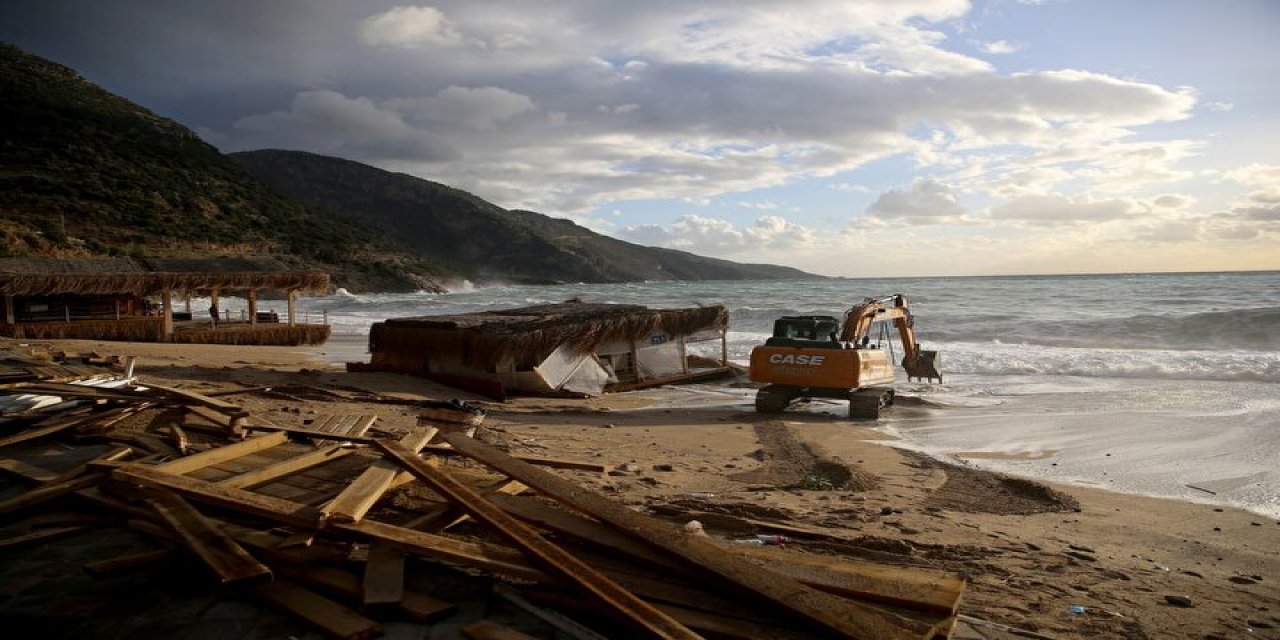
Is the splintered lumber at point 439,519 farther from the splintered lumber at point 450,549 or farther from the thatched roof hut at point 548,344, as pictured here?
the thatched roof hut at point 548,344

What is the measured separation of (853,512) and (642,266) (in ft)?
463

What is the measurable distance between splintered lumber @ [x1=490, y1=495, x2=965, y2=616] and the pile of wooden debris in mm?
10

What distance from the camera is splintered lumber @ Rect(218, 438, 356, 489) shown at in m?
5.13

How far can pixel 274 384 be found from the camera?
1274 centimetres

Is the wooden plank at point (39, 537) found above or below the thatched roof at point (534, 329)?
below

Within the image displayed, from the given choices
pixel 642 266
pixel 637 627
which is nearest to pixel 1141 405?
pixel 637 627

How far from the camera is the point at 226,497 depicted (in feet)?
15.5

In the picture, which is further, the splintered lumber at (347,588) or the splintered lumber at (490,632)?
the splintered lumber at (347,588)

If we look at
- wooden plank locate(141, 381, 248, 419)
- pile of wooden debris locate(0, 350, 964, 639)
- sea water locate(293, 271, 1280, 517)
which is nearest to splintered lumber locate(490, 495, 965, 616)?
pile of wooden debris locate(0, 350, 964, 639)

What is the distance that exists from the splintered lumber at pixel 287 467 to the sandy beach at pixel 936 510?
2184 millimetres

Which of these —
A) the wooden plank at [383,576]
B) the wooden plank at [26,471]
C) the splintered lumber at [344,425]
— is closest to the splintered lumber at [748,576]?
the wooden plank at [383,576]

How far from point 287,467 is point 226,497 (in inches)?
32.0

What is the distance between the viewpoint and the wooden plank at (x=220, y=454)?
536 cm

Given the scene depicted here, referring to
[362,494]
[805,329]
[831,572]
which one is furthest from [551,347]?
[831,572]
